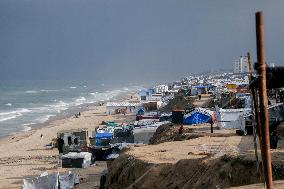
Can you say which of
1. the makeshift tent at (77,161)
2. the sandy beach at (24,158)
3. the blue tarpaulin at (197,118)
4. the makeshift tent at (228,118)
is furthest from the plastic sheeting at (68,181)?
the blue tarpaulin at (197,118)

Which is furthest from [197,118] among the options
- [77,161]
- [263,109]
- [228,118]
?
[263,109]

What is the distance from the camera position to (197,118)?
29.2 m

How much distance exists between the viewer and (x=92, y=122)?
186 ft

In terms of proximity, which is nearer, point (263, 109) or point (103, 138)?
point (263, 109)

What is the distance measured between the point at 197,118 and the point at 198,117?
0.29ft

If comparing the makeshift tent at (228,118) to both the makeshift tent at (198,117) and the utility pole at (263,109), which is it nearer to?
the makeshift tent at (198,117)

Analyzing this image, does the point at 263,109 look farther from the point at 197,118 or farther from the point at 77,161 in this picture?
the point at 197,118

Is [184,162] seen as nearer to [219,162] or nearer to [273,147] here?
[219,162]

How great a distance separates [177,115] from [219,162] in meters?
15.7

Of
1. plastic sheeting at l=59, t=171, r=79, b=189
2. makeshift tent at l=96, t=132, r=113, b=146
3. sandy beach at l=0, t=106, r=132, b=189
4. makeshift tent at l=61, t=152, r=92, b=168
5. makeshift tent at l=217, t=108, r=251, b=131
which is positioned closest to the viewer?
plastic sheeting at l=59, t=171, r=79, b=189

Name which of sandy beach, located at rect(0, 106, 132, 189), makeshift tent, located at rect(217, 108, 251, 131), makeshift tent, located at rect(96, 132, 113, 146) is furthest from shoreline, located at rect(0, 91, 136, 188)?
makeshift tent, located at rect(217, 108, 251, 131)

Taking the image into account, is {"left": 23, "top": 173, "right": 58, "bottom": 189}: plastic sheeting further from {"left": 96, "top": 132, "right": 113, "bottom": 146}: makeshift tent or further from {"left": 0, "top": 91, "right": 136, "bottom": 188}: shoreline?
{"left": 96, "top": 132, "right": 113, "bottom": 146}: makeshift tent

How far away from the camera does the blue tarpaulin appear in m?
29.0

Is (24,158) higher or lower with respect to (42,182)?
lower
